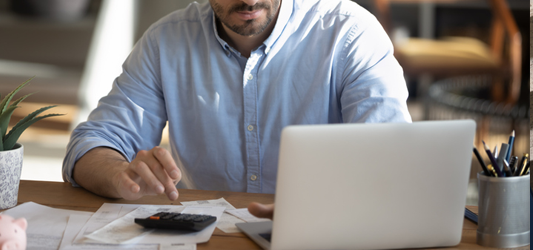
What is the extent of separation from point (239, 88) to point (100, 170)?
17.0 inches

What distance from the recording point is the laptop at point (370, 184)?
26.6 inches

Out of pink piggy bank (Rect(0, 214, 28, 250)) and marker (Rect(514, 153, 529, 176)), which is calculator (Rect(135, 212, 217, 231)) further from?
marker (Rect(514, 153, 529, 176))

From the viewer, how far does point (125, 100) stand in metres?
1.31

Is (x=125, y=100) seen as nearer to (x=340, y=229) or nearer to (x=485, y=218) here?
(x=340, y=229)

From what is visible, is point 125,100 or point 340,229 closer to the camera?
point 340,229

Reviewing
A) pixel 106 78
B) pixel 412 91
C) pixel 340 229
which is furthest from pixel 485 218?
pixel 412 91

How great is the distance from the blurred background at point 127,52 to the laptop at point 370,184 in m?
2.16

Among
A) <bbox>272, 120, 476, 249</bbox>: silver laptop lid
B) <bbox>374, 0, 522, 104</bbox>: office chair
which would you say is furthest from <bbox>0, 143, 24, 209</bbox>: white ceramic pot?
<bbox>374, 0, 522, 104</bbox>: office chair

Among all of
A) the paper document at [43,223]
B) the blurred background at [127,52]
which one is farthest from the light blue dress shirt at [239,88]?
the blurred background at [127,52]

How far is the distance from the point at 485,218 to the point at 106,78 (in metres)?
3.37

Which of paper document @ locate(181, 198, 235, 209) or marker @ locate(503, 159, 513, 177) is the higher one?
marker @ locate(503, 159, 513, 177)

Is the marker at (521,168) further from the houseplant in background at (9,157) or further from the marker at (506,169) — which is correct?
the houseplant in background at (9,157)

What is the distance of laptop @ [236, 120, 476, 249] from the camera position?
0.68 meters

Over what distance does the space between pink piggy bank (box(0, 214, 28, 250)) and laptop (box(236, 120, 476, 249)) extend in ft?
1.07
